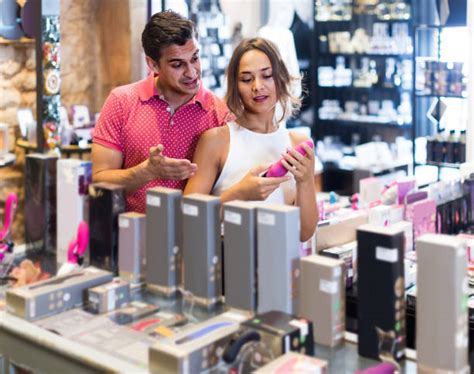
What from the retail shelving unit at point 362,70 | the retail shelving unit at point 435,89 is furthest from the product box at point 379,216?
the retail shelving unit at point 362,70

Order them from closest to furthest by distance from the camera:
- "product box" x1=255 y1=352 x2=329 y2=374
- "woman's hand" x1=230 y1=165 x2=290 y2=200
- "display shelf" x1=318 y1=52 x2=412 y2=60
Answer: "product box" x1=255 y1=352 x2=329 y2=374 < "woman's hand" x1=230 y1=165 x2=290 y2=200 < "display shelf" x1=318 y1=52 x2=412 y2=60

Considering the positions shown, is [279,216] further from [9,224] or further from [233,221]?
[9,224]

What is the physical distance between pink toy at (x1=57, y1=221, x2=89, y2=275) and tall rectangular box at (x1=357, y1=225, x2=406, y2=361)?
0.95 meters

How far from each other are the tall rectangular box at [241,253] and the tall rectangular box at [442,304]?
0.45m

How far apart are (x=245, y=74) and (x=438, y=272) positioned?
1.31 meters

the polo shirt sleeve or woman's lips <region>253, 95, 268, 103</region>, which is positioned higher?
woman's lips <region>253, 95, 268, 103</region>

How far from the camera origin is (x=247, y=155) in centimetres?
306

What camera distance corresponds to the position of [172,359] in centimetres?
186

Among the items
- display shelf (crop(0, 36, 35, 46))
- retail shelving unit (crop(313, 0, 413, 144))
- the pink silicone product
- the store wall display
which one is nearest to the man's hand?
the pink silicone product

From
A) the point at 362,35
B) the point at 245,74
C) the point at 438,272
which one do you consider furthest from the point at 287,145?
the point at 362,35

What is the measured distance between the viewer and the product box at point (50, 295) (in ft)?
7.43

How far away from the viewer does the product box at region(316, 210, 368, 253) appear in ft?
10.7

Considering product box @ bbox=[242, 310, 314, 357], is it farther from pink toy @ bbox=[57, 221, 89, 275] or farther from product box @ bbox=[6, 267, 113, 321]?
pink toy @ bbox=[57, 221, 89, 275]

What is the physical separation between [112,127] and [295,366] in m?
1.70
